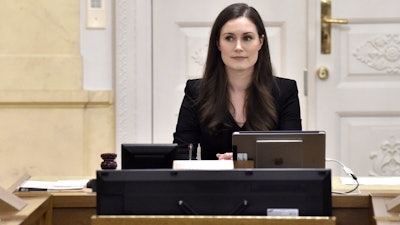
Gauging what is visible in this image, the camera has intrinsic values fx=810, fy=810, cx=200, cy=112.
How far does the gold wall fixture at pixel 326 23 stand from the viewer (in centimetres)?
481

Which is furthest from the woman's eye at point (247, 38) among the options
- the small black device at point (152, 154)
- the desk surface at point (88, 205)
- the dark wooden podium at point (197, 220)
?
the dark wooden podium at point (197, 220)

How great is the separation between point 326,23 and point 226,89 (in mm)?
1387

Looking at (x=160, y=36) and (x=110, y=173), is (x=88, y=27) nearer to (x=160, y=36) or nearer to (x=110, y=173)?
(x=160, y=36)

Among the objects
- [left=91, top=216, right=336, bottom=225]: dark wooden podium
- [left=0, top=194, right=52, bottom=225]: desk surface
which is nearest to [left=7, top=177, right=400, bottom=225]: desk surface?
[left=0, top=194, right=52, bottom=225]: desk surface

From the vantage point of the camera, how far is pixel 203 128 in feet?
12.0

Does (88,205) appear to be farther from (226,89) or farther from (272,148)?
(226,89)

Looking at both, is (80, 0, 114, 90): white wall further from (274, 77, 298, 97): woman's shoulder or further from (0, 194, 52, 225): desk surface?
(0, 194, 52, 225): desk surface

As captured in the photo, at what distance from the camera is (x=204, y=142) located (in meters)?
3.67

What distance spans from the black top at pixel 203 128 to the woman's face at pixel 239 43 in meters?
0.21

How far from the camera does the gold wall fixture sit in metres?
4.81

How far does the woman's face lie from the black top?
0.21 metres

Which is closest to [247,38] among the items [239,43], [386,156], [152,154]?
[239,43]

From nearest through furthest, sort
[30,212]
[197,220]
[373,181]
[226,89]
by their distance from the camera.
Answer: [197,220] → [30,212] → [373,181] → [226,89]

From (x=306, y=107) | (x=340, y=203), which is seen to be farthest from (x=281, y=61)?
(x=340, y=203)
